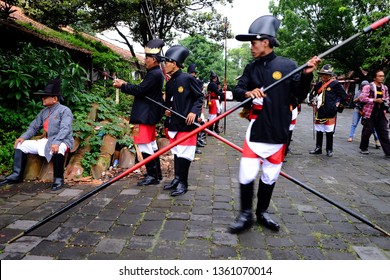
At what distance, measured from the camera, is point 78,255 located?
292cm

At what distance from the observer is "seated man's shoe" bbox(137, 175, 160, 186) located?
16.6 feet

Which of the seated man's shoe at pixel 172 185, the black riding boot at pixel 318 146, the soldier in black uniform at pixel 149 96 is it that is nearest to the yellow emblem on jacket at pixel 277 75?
the soldier in black uniform at pixel 149 96

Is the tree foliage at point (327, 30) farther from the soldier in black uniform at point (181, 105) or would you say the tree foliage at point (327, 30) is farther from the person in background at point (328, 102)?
the soldier in black uniform at point (181, 105)

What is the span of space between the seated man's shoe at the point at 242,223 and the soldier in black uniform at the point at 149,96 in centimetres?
205

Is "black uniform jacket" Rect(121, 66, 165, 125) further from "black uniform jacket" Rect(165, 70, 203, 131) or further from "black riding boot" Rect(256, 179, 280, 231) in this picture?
"black riding boot" Rect(256, 179, 280, 231)

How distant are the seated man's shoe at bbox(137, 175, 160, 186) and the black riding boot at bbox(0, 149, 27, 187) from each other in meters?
1.91

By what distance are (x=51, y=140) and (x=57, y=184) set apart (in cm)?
71

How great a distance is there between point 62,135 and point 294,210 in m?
3.65

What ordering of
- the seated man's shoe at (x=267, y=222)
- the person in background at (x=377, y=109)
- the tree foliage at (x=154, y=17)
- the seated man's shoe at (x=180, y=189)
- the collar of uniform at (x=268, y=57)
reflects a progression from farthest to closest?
the tree foliage at (x=154, y=17) < the person in background at (x=377, y=109) < the seated man's shoe at (x=180, y=189) < the seated man's shoe at (x=267, y=222) < the collar of uniform at (x=268, y=57)

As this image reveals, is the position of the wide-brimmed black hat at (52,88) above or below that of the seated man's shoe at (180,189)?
above

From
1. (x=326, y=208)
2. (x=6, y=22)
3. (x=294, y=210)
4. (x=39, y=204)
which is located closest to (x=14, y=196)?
(x=39, y=204)

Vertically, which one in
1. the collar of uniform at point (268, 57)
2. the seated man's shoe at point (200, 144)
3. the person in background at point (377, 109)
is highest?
the collar of uniform at point (268, 57)

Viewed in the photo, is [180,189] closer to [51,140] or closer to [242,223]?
[242,223]

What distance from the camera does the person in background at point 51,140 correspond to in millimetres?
4941
